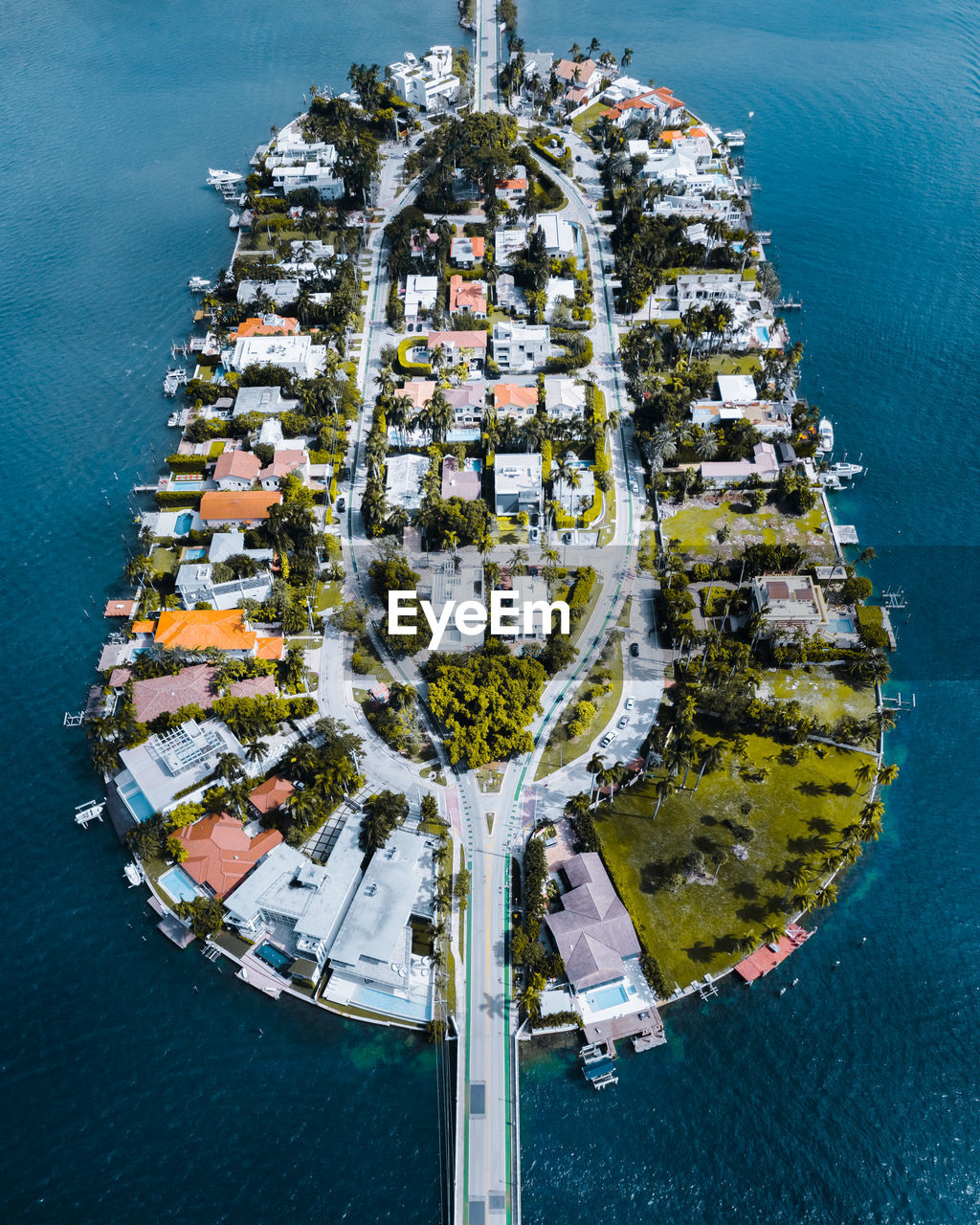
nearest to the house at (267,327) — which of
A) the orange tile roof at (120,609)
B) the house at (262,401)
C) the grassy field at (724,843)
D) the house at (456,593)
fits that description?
the house at (262,401)

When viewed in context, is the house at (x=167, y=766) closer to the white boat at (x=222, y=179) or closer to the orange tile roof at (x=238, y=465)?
the orange tile roof at (x=238, y=465)

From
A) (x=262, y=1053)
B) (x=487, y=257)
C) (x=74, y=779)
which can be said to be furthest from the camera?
(x=487, y=257)

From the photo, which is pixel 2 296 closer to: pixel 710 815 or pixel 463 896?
pixel 463 896

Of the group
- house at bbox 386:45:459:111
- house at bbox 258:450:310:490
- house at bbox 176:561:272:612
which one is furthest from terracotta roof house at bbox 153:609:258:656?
house at bbox 386:45:459:111

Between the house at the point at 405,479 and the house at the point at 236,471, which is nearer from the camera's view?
the house at the point at 405,479

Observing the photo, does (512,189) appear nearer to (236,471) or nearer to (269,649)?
(236,471)

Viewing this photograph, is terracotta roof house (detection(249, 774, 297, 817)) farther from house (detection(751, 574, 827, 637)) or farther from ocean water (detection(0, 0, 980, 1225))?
house (detection(751, 574, 827, 637))

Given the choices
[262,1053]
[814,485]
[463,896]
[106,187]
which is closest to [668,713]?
[463,896]

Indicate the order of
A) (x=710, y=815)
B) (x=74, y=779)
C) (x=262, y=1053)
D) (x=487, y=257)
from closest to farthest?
(x=262, y=1053) < (x=710, y=815) < (x=74, y=779) < (x=487, y=257)
